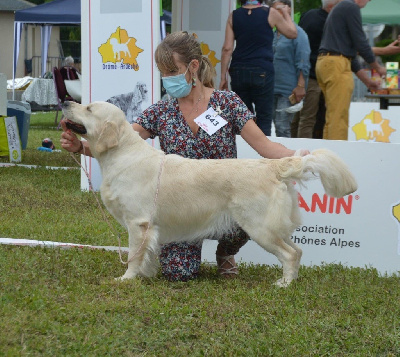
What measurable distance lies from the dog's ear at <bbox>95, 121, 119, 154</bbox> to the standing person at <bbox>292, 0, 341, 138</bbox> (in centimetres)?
572

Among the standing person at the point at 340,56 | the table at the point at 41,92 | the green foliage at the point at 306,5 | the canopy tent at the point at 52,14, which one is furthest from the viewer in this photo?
the green foliage at the point at 306,5

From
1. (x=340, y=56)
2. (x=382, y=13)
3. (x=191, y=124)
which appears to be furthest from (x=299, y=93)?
(x=382, y=13)

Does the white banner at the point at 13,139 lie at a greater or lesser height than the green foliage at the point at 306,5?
lesser

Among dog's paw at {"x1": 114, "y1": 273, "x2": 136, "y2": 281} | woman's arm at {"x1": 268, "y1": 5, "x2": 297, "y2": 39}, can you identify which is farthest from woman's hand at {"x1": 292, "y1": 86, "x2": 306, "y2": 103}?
dog's paw at {"x1": 114, "y1": 273, "x2": 136, "y2": 281}

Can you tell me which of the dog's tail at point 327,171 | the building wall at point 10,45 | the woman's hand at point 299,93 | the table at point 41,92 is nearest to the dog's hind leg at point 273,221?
the dog's tail at point 327,171

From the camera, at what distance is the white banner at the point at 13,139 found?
9883 millimetres

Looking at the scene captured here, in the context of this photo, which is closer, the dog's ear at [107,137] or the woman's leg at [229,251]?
the dog's ear at [107,137]

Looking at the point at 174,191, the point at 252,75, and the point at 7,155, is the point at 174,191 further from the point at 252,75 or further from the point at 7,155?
the point at 7,155

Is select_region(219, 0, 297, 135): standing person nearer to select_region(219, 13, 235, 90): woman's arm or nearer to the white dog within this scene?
select_region(219, 13, 235, 90): woman's arm

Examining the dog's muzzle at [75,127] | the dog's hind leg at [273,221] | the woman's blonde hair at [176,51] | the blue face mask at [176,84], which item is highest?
the woman's blonde hair at [176,51]

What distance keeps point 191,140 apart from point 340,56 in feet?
14.3

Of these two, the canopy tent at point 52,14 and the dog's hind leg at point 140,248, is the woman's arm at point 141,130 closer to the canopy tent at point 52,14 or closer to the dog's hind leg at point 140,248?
the dog's hind leg at point 140,248

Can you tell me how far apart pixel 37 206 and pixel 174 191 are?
2762mm

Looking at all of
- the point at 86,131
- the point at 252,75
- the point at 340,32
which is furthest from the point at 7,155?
the point at 86,131
